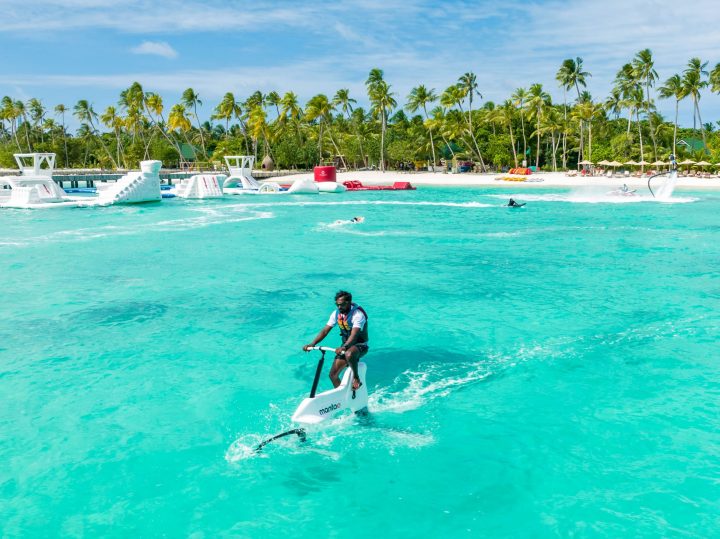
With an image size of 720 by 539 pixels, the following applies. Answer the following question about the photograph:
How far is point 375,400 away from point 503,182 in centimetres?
7338

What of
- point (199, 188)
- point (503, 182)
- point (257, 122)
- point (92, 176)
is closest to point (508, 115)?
point (503, 182)

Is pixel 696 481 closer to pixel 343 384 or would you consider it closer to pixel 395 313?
pixel 343 384

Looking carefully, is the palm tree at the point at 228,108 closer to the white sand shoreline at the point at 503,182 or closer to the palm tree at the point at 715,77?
the white sand shoreline at the point at 503,182

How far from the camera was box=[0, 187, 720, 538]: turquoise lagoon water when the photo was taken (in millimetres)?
7031

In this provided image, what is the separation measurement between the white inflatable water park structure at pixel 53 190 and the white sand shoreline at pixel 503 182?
20133mm

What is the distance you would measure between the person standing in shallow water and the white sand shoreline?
2305 inches

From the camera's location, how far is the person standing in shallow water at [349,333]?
324 inches

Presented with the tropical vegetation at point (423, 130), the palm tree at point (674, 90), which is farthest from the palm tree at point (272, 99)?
the palm tree at point (674, 90)

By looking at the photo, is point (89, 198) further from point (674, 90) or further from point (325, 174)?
point (674, 90)

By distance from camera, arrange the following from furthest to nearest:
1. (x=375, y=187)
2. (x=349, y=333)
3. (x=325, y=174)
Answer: (x=375, y=187)
(x=325, y=174)
(x=349, y=333)

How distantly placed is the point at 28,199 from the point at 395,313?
4159 cm

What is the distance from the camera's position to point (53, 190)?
4834cm

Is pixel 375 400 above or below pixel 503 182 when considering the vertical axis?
below

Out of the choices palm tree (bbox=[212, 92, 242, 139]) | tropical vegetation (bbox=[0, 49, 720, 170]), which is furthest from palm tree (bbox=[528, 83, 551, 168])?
palm tree (bbox=[212, 92, 242, 139])
